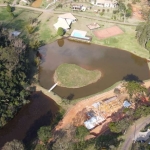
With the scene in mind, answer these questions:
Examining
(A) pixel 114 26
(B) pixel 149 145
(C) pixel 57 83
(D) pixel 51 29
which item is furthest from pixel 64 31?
(B) pixel 149 145

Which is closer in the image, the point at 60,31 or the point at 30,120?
the point at 30,120

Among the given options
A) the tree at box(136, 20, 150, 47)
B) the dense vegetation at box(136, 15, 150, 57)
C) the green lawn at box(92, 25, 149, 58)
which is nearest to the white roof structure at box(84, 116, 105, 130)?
the green lawn at box(92, 25, 149, 58)

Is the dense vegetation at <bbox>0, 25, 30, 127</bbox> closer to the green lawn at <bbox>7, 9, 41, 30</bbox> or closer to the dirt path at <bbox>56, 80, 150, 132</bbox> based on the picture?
the dirt path at <bbox>56, 80, 150, 132</bbox>

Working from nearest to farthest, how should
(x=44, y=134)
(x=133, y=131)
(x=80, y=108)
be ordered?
1. (x=44, y=134)
2. (x=133, y=131)
3. (x=80, y=108)

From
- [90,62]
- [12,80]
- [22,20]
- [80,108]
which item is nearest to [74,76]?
[90,62]

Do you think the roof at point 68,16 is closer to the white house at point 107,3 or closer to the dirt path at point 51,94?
the white house at point 107,3

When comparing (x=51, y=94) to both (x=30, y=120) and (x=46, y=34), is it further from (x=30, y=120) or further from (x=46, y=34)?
(x=46, y=34)

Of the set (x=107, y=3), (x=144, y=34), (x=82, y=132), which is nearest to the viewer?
(x=82, y=132)
